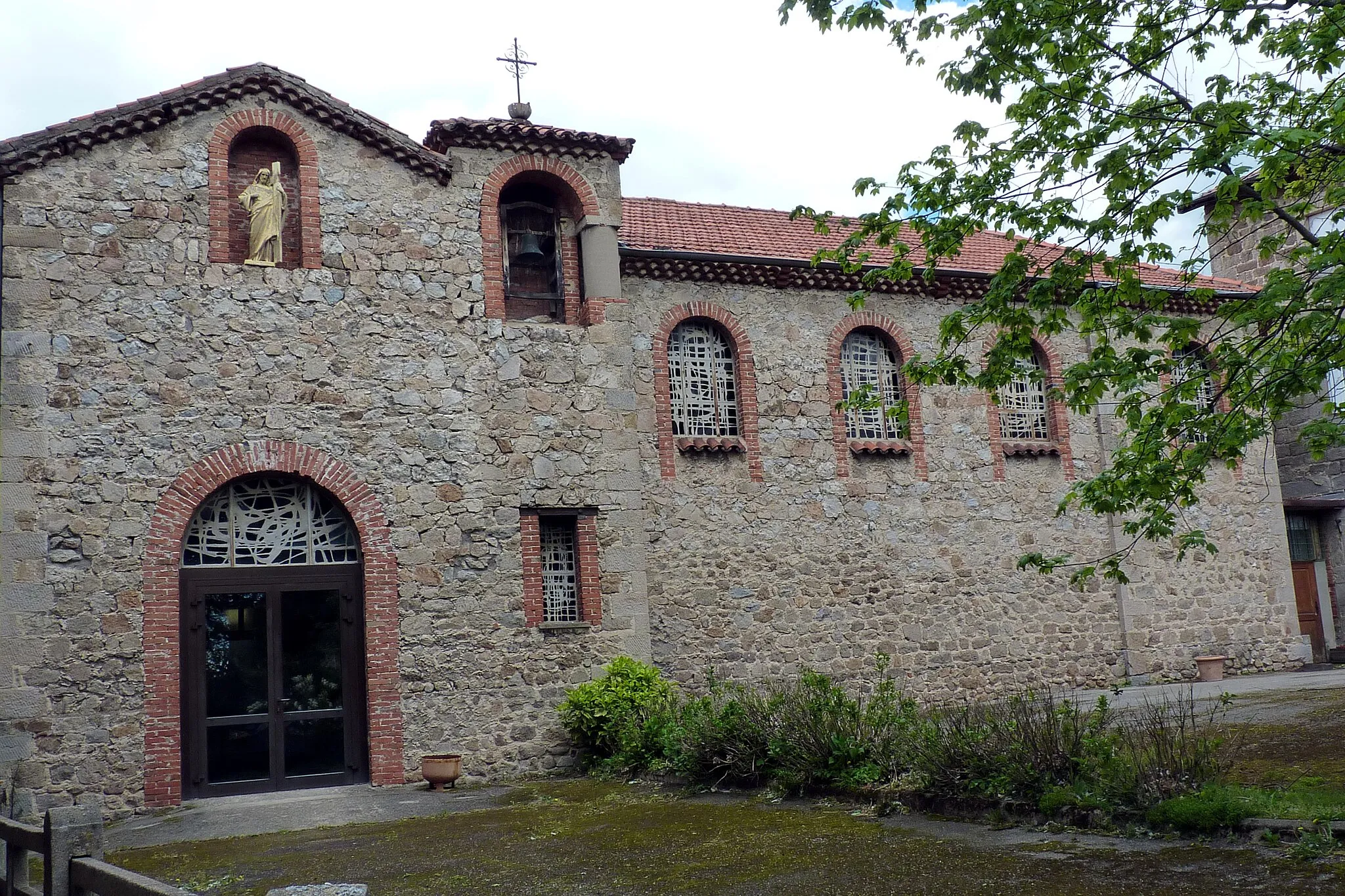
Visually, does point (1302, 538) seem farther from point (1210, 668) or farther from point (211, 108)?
point (211, 108)

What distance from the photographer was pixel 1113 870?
618cm

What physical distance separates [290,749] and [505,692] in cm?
224

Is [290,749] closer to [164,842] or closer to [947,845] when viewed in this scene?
[164,842]

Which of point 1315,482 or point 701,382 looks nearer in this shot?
point 701,382

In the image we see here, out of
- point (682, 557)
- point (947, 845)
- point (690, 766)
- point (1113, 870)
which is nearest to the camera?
point (1113, 870)

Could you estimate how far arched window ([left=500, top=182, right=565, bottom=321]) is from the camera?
13.7 meters

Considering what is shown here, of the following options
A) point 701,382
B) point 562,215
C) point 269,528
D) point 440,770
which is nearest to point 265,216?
point 269,528

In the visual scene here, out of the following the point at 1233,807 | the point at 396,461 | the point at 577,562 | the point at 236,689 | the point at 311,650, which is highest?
the point at 396,461

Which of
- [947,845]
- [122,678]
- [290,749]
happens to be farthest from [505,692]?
[947,845]

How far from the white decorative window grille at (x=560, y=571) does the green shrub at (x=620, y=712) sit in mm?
830

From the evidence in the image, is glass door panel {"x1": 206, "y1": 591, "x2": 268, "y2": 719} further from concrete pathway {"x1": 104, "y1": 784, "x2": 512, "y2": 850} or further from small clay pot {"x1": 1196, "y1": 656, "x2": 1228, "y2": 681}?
small clay pot {"x1": 1196, "y1": 656, "x2": 1228, "y2": 681}

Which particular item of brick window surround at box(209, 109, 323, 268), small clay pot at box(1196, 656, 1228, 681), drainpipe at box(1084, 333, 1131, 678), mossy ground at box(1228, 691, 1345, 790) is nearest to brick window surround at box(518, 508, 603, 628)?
brick window surround at box(209, 109, 323, 268)

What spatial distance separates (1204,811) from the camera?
265 inches

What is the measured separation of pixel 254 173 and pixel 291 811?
673cm
